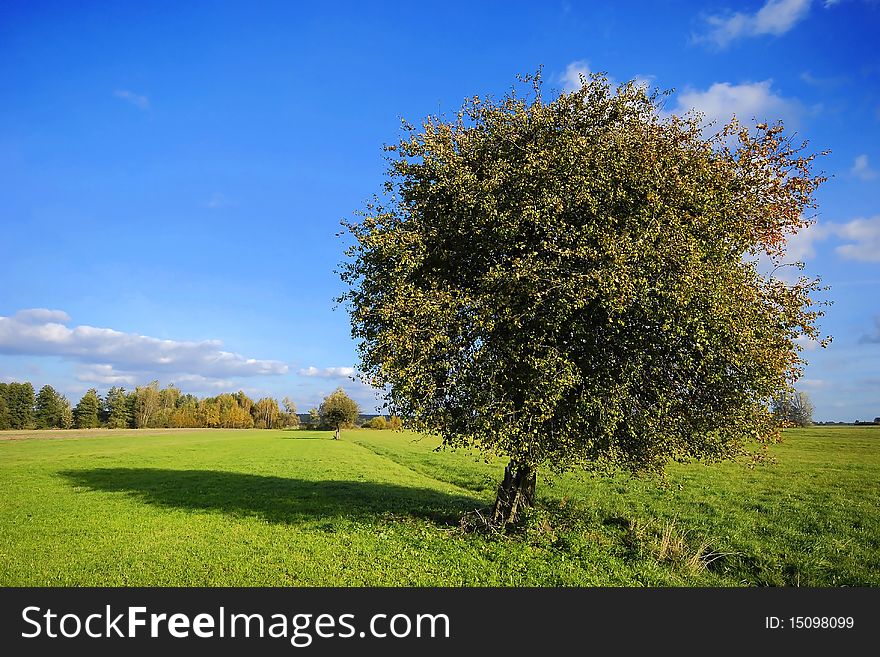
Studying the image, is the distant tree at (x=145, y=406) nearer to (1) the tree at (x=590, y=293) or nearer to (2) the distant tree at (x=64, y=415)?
(2) the distant tree at (x=64, y=415)

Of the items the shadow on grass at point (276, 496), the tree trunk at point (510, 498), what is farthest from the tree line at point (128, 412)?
the tree trunk at point (510, 498)

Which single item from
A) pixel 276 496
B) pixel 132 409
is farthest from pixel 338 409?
pixel 132 409

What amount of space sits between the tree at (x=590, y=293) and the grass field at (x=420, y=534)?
3.27 meters

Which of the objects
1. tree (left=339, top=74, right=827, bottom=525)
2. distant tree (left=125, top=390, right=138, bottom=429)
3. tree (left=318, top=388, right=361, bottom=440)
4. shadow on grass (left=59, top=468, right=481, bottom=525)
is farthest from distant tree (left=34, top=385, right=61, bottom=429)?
tree (left=339, top=74, right=827, bottom=525)

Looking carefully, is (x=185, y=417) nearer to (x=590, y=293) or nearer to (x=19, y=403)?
(x=19, y=403)

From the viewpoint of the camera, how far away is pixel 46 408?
145625mm

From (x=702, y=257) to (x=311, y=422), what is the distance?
17568cm

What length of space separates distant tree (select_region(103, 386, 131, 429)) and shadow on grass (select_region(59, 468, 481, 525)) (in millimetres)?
143876

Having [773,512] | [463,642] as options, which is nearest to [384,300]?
[463,642]

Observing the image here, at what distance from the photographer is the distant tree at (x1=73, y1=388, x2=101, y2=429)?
154 metres

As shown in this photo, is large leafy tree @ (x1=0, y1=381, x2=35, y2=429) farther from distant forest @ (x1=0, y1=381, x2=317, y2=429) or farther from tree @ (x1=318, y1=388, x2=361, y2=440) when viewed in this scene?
tree @ (x1=318, y1=388, x2=361, y2=440)

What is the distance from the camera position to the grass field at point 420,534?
14383 millimetres

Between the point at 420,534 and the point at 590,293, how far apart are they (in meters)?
10.4

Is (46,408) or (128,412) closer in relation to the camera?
(46,408)
